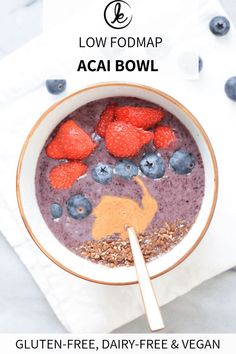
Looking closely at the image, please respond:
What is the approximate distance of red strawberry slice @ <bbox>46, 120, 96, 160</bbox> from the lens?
3.18ft

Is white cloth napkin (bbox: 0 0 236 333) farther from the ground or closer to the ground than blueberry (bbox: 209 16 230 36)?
closer to the ground

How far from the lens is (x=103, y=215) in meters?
0.98

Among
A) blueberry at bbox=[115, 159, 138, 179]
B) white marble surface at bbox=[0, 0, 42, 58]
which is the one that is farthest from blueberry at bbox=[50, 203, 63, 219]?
white marble surface at bbox=[0, 0, 42, 58]

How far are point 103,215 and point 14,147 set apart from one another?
0.72ft

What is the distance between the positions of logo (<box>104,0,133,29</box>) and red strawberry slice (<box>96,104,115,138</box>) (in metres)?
0.19

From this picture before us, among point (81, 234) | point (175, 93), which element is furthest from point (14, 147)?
point (175, 93)

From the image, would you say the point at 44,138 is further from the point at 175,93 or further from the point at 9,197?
the point at 175,93

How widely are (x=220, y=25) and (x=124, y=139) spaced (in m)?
0.29

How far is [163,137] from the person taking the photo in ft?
3.19

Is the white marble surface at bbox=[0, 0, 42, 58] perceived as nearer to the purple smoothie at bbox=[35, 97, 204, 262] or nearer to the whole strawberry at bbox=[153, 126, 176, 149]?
the purple smoothie at bbox=[35, 97, 204, 262]

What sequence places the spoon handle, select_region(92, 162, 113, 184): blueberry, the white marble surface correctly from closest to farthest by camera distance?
1. the spoon handle
2. select_region(92, 162, 113, 184): blueberry
3. the white marble surface

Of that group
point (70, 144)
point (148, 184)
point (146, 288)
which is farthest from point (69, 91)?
point (146, 288)

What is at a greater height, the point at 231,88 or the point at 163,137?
the point at 231,88

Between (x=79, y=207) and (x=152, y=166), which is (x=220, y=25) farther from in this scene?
(x=79, y=207)
